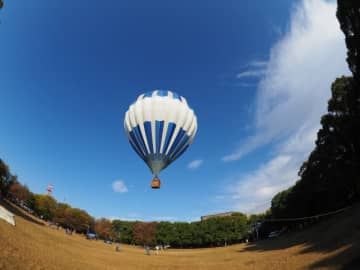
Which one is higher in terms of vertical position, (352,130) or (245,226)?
(352,130)

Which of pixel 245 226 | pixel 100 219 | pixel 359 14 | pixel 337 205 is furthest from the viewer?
pixel 100 219

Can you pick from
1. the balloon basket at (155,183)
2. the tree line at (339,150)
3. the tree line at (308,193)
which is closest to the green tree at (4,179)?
the tree line at (308,193)

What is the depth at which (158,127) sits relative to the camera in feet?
84.5

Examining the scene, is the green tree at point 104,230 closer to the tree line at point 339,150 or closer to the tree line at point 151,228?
the tree line at point 151,228

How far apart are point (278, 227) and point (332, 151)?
3358cm

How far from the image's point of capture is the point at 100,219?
97.9 m

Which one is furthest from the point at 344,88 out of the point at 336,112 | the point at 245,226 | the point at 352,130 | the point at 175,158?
the point at 245,226

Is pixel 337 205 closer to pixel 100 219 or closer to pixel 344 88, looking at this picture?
pixel 344 88

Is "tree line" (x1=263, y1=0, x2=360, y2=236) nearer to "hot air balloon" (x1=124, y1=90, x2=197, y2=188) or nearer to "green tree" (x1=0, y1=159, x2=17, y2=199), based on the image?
"hot air balloon" (x1=124, y1=90, x2=197, y2=188)

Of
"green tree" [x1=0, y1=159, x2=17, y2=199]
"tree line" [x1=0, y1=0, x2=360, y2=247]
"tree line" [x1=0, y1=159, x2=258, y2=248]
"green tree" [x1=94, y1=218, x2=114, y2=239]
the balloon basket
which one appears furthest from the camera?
"green tree" [x1=94, y1=218, x2=114, y2=239]

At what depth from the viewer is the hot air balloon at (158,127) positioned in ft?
83.3

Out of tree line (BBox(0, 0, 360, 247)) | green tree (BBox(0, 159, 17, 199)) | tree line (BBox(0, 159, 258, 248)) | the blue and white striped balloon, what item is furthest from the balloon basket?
tree line (BBox(0, 159, 258, 248))

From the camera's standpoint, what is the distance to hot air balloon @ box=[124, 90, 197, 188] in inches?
999

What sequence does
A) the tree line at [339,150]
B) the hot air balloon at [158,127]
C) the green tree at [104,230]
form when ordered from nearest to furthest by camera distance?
the hot air balloon at [158,127], the tree line at [339,150], the green tree at [104,230]
